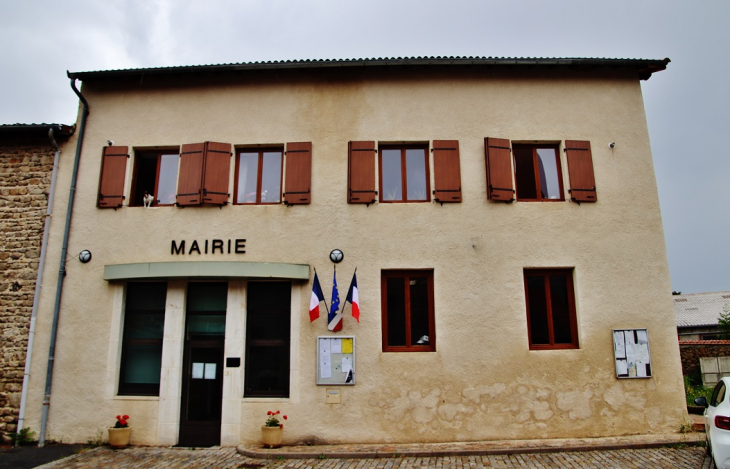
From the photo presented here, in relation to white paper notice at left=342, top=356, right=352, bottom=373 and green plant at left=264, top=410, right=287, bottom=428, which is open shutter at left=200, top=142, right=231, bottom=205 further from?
green plant at left=264, top=410, right=287, bottom=428

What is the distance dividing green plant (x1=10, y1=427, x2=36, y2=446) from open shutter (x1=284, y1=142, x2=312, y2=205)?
608cm

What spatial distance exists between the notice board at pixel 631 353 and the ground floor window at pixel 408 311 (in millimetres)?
3273

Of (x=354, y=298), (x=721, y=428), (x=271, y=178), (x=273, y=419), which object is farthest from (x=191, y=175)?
(x=721, y=428)

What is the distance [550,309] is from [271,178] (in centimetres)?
587

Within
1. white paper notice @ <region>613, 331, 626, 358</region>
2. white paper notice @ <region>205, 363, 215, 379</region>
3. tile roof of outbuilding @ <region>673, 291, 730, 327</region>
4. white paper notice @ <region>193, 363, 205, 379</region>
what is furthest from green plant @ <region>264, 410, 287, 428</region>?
tile roof of outbuilding @ <region>673, 291, 730, 327</region>

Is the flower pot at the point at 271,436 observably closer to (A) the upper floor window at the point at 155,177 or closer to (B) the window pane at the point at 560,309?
(A) the upper floor window at the point at 155,177

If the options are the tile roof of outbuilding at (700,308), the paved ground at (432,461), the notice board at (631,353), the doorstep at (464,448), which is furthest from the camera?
the tile roof of outbuilding at (700,308)

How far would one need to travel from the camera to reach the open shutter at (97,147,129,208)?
29.5 feet

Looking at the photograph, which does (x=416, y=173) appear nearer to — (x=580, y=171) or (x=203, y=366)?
(x=580, y=171)

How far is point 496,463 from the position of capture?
692 cm

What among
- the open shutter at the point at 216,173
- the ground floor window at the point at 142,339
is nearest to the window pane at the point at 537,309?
the open shutter at the point at 216,173

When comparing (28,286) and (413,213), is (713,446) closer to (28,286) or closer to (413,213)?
(413,213)

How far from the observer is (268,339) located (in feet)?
27.8

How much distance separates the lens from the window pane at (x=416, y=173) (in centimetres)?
899
